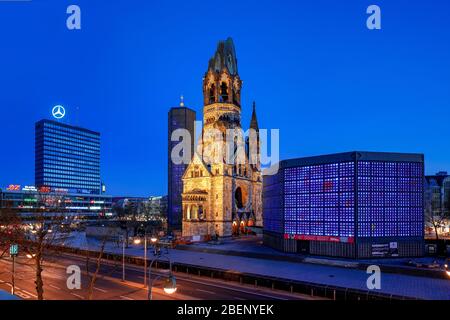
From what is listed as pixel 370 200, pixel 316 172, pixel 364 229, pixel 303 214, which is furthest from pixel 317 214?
pixel 370 200

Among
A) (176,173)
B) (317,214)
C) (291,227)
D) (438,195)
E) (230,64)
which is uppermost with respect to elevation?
(230,64)

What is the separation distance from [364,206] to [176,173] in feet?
352

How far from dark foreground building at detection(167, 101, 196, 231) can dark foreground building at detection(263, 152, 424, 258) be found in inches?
3488

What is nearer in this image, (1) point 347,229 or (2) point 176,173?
(1) point 347,229

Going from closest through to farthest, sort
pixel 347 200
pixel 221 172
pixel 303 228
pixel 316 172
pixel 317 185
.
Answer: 1. pixel 347 200
2. pixel 317 185
3. pixel 316 172
4. pixel 303 228
5. pixel 221 172

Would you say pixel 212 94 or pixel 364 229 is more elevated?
pixel 212 94

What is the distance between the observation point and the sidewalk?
36.7 meters

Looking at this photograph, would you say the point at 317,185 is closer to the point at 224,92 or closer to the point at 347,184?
the point at 347,184

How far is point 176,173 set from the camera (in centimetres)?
15512

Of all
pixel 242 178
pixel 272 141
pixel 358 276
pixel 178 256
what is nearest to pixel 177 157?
pixel 272 141

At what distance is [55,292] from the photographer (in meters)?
37.6

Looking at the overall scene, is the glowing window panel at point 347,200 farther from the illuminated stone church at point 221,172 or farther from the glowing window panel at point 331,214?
the illuminated stone church at point 221,172

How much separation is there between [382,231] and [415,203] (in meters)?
7.08

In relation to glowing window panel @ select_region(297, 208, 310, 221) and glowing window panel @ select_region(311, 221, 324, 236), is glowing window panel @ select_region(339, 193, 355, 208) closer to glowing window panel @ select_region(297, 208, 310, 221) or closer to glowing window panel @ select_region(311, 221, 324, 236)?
glowing window panel @ select_region(311, 221, 324, 236)
